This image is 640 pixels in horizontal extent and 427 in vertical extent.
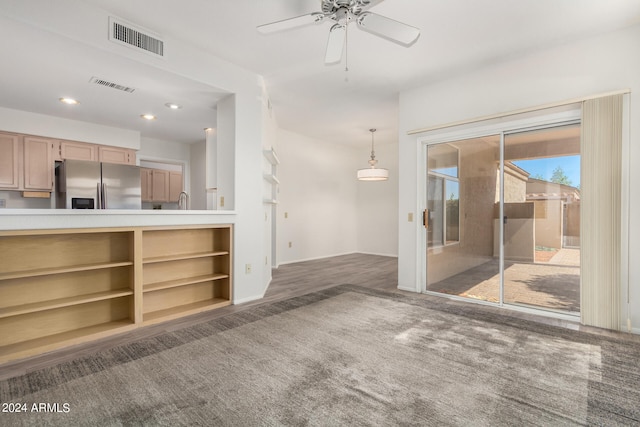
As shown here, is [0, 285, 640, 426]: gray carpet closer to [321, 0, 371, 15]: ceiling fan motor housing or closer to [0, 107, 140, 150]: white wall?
[321, 0, 371, 15]: ceiling fan motor housing

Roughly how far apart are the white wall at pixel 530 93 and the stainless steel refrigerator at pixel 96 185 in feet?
15.1

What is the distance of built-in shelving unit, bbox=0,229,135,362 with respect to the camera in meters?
2.48

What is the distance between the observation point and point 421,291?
4.28 metres

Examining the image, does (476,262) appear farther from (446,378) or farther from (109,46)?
(109,46)

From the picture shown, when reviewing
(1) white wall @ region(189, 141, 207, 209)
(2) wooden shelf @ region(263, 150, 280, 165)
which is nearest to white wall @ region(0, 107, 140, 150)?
(1) white wall @ region(189, 141, 207, 209)

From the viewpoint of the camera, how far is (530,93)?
3.38 meters

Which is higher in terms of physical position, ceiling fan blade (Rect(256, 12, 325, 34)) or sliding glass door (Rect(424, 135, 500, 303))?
ceiling fan blade (Rect(256, 12, 325, 34))

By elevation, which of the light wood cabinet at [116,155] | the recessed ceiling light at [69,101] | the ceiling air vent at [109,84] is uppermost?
the recessed ceiling light at [69,101]

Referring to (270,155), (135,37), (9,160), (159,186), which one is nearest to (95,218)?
(135,37)

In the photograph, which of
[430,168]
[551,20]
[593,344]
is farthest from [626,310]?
[551,20]

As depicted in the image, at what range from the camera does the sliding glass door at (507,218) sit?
10.7 ft

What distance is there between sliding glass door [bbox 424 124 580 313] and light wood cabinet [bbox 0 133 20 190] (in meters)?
6.04

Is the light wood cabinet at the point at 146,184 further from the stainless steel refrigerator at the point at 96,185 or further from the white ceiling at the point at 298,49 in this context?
the white ceiling at the point at 298,49

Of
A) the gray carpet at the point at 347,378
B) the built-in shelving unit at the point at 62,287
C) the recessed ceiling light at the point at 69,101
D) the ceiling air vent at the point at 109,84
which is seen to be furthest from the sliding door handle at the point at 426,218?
the recessed ceiling light at the point at 69,101
